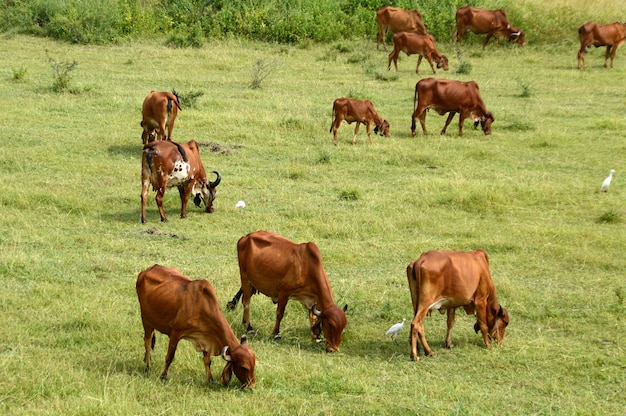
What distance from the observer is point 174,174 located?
Result: 12539 mm

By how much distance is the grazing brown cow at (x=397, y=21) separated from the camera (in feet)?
83.1

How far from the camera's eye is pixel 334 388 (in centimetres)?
735

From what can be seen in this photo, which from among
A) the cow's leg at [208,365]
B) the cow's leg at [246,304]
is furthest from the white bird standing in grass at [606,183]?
the cow's leg at [208,365]

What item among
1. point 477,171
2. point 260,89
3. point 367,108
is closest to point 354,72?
point 260,89

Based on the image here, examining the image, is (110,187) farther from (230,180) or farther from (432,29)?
(432,29)

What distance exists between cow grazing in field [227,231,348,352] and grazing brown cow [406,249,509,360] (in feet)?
2.19

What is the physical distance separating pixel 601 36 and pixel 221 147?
12.0m

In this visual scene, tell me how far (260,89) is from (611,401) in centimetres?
1408

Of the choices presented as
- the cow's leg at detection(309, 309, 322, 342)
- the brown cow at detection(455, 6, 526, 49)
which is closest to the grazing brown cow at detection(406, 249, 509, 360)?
the cow's leg at detection(309, 309, 322, 342)

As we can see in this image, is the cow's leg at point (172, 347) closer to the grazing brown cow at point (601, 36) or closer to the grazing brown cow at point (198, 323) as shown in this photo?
the grazing brown cow at point (198, 323)

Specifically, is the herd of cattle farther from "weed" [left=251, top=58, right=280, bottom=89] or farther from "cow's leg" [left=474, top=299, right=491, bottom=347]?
"weed" [left=251, top=58, right=280, bottom=89]

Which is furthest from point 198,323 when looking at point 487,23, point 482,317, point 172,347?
point 487,23

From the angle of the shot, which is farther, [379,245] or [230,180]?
[230,180]

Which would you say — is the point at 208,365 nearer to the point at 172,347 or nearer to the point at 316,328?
the point at 172,347
